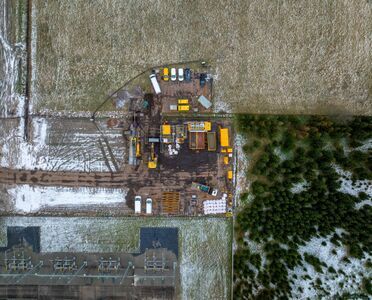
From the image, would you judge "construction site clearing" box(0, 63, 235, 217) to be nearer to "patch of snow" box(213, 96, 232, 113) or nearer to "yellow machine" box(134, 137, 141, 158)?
"yellow machine" box(134, 137, 141, 158)

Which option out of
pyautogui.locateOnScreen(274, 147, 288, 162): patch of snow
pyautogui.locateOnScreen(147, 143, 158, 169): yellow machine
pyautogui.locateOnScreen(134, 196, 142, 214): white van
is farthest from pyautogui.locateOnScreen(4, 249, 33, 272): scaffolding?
pyautogui.locateOnScreen(274, 147, 288, 162): patch of snow

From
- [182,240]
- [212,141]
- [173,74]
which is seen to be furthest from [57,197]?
[173,74]

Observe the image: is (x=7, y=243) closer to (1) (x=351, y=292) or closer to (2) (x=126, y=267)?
(2) (x=126, y=267)

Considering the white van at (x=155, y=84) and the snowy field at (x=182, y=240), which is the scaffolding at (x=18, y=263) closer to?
the snowy field at (x=182, y=240)

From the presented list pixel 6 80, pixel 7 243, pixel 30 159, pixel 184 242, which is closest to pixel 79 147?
pixel 30 159

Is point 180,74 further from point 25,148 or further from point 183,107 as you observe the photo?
point 25,148

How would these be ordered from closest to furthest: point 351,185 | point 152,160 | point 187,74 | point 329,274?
1. point 329,274
2. point 351,185
3. point 187,74
4. point 152,160
